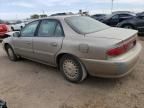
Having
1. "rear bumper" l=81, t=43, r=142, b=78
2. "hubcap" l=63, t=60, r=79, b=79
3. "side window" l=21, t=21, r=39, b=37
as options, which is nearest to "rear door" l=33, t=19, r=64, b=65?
"side window" l=21, t=21, r=39, b=37

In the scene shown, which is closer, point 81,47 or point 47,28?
point 81,47

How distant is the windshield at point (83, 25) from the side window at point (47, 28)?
0.43 meters

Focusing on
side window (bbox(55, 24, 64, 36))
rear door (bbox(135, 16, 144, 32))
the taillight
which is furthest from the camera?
rear door (bbox(135, 16, 144, 32))

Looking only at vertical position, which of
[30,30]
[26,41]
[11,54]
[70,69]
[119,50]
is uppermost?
[30,30]

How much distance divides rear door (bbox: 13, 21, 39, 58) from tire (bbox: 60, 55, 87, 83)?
1406 mm

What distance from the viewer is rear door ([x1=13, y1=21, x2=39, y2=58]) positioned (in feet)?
16.6

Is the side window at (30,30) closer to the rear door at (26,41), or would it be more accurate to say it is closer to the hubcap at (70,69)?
the rear door at (26,41)

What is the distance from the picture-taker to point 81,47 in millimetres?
3586

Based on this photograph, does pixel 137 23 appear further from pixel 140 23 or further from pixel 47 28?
pixel 47 28

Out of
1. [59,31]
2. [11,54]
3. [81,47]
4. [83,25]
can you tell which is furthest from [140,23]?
[81,47]

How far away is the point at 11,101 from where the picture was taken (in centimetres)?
359

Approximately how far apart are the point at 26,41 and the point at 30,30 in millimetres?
349

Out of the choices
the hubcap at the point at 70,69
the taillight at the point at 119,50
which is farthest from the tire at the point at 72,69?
the taillight at the point at 119,50

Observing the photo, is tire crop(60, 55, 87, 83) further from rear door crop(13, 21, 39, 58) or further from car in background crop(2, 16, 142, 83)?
rear door crop(13, 21, 39, 58)
